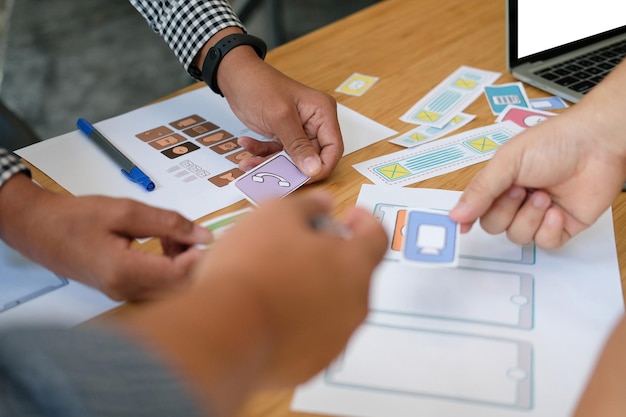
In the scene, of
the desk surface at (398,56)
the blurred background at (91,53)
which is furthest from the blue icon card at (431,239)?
the blurred background at (91,53)

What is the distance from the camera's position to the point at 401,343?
58 centimetres

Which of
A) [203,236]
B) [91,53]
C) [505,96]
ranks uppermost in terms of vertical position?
[203,236]

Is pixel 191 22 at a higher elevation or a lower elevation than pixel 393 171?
higher

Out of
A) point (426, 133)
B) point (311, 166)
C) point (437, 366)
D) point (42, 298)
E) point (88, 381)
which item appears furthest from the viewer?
point (426, 133)

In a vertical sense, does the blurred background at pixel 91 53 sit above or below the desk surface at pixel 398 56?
below

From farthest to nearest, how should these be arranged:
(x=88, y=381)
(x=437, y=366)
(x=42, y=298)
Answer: (x=42, y=298) < (x=437, y=366) < (x=88, y=381)

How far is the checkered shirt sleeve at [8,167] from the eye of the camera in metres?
0.69

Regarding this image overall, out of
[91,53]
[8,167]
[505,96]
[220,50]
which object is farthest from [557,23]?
[91,53]

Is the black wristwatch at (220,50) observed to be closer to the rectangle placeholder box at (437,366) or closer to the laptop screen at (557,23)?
the laptop screen at (557,23)

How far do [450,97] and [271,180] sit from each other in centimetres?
34

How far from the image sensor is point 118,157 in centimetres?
85

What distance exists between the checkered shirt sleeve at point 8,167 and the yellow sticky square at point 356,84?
0.49 metres

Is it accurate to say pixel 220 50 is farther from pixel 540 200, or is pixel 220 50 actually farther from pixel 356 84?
pixel 540 200

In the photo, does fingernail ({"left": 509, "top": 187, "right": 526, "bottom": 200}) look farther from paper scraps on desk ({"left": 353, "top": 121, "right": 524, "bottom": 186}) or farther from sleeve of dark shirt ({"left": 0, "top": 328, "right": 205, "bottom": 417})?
sleeve of dark shirt ({"left": 0, "top": 328, "right": 205, "bottom": 417})
